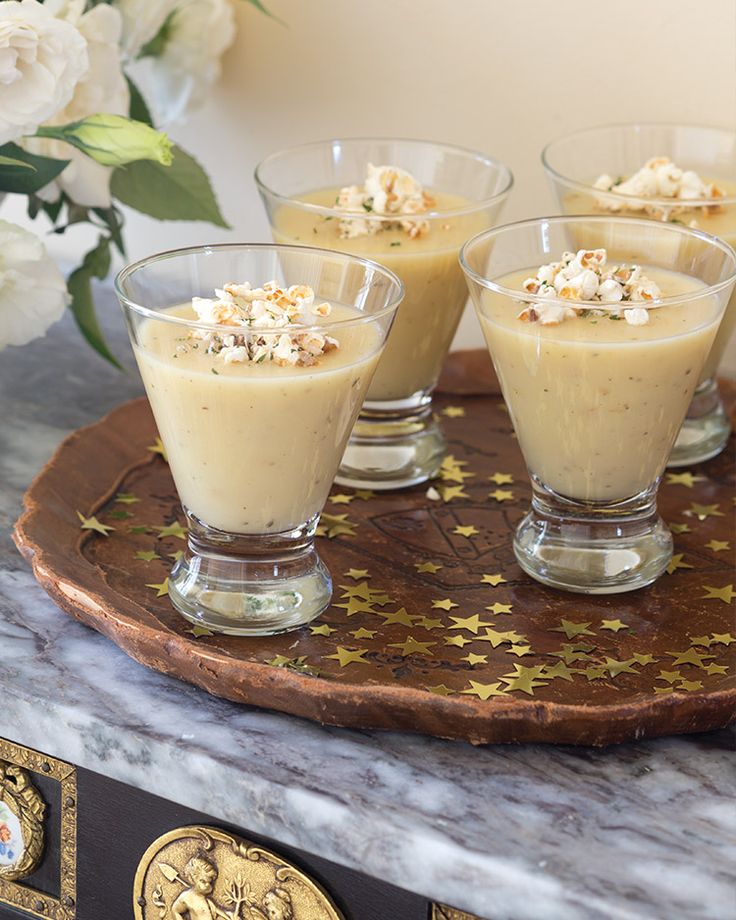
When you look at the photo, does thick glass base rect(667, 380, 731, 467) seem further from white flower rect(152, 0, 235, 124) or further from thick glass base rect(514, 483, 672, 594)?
white flower rect(152, 0, 235, 124)

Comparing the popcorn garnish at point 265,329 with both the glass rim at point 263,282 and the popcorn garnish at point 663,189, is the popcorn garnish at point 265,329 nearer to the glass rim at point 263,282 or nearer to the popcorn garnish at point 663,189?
the glass rim at point 263,282

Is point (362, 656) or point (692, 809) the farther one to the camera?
point (362, 656)

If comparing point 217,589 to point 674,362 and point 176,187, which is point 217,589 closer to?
point 674,362

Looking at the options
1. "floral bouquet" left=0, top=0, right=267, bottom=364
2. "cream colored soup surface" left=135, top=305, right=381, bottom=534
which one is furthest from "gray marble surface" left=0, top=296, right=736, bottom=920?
"floral bouquet" left=0, top=0, right=267, bottom=364

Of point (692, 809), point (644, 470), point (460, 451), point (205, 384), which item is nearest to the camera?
point (692, 809)

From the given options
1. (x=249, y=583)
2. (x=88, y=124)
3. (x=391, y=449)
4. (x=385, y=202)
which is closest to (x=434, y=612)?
(x=249, y=583)

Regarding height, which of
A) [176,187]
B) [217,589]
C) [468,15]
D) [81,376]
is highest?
[468,15]

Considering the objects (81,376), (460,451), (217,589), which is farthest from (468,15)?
(217,589)
